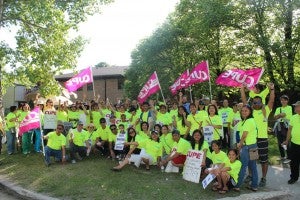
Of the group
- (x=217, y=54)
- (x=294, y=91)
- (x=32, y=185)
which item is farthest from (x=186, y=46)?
(x=32, y=185)

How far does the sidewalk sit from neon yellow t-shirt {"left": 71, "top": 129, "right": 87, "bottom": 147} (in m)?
5.76

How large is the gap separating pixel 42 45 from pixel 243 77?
13840 millimetres

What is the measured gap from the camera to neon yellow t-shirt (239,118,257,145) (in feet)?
28.7

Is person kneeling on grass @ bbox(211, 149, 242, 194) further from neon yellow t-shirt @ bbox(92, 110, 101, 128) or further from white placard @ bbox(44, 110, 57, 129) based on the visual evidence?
white placard @ bbox(44, 110, 57, 129)

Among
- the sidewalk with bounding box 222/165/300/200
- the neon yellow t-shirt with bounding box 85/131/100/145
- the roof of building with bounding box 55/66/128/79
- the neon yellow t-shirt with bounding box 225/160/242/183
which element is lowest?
the sidewalk with bounding box 222/165/300/200

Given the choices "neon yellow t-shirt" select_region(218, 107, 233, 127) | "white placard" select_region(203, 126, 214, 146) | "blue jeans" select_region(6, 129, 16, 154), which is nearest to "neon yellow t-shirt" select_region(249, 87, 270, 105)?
"white placard" select_region(203, 126, 214, 146)

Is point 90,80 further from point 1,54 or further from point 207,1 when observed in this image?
point 207,1

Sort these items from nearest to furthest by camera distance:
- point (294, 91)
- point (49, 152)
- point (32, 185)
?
point (32, 185), point (49, 152), point (294, 91)

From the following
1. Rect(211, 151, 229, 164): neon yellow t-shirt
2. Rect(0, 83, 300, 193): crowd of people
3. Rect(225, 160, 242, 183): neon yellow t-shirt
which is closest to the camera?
Rect(225, 160, 242, 183): neon yellow t-shirt

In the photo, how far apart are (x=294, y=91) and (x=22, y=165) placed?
665 inches

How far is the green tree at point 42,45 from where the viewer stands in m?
21.9

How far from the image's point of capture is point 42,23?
21.3m

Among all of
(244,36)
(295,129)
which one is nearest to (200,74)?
(295,129)

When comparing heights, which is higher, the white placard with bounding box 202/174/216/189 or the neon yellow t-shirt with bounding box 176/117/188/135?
the neon yellow t-shirt with bounding box 176/117/188/135
